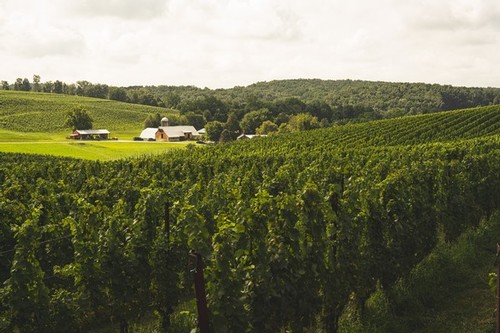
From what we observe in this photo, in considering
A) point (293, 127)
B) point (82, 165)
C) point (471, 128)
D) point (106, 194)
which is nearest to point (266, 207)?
point (106, 194)

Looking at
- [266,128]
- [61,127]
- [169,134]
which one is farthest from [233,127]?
[61,127]

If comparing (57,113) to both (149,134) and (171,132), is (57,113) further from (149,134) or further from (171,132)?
(171,132)

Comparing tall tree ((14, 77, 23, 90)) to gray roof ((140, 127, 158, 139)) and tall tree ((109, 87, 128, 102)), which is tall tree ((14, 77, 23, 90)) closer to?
tall tree ((109, 87, 128, 102))

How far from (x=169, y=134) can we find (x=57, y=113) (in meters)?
37.0

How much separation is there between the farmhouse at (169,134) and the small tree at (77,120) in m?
12.8

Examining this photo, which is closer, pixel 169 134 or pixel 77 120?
pixel 77 120

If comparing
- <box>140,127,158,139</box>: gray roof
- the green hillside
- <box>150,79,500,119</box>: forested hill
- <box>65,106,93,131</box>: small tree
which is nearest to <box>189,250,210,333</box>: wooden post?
<box>65,106,93,131</box>: small tree

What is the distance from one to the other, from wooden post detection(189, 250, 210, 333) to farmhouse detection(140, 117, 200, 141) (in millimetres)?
95008

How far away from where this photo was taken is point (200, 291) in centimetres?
516

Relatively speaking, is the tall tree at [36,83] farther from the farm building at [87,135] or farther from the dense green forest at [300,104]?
the farm building at [87,135]

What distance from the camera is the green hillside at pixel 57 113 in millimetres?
102750

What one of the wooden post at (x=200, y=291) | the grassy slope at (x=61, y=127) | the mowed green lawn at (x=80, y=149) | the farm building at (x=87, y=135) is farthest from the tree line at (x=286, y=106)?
Result: the wooden post at (x=200, y=291)

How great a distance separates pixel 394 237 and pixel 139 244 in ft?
17.4

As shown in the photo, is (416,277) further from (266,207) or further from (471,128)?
(471,128)
